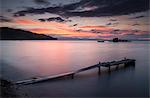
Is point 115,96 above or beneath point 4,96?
beneath

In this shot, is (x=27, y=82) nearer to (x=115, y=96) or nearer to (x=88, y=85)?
(x=88, y=85)

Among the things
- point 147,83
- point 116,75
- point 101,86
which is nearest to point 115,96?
point 101,86

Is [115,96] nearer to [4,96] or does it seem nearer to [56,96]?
[56,96]

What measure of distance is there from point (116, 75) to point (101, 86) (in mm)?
4505

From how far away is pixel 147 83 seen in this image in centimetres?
1392

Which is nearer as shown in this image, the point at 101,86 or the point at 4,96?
the point at 4,96

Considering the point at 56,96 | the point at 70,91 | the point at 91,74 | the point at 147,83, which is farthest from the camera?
the point at 91,74

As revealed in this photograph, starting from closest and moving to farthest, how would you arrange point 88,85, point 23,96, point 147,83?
point 23,96
point 88,85
point 147,83

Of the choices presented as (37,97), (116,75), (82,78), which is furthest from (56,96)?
(116,75)

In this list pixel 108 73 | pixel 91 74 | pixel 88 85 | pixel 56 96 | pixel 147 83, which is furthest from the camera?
pixel 108 73

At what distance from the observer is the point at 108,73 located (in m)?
17.5

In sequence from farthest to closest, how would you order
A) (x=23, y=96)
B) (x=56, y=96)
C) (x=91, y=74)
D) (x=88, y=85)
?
(x=91, y=74) → (x=88, y=85) → (x=56, y=96) → (x=23, y=96)

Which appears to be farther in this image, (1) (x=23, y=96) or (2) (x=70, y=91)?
(2) (x=70, y=91)

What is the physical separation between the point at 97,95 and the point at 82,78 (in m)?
3.49
